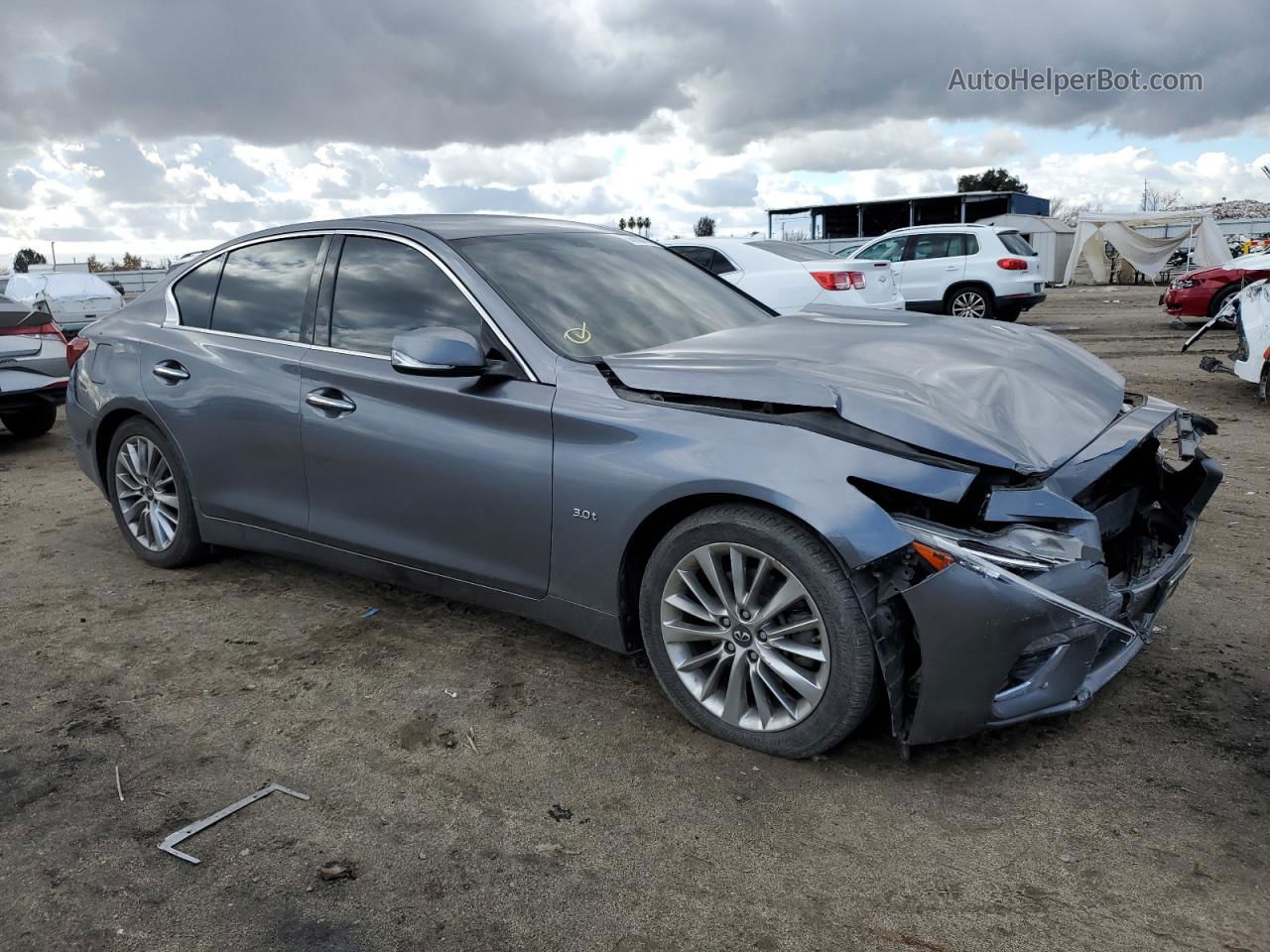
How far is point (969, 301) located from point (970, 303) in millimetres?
40

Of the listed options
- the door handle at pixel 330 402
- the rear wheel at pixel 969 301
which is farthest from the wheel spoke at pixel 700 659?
the rear wheel at pixel 969 301

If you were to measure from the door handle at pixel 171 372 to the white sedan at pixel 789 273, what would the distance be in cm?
617

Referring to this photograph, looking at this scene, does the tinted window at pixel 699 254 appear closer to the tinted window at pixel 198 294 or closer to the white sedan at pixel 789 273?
the white sedan at pixel 789 273

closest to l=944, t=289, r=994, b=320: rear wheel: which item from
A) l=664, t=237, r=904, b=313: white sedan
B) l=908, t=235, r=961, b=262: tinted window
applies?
l=908, t=235, r=961, b=262: tinted window

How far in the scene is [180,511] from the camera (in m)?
4.83

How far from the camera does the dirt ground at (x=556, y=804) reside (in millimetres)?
2432

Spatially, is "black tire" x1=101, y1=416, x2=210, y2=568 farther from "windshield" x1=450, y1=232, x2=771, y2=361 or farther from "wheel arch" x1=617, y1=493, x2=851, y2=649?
"wheel arch" x1=617, y1=493, x2=851, y2=649

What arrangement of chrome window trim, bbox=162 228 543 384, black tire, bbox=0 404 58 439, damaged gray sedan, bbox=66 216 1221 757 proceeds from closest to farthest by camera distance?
1. damaged gray sedan, bbox=66 216 1221 757
2. chrome window trim, bbox=162 228 543 384
3. black tire, bbox=0 404 58 439

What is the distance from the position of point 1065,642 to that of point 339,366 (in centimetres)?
277

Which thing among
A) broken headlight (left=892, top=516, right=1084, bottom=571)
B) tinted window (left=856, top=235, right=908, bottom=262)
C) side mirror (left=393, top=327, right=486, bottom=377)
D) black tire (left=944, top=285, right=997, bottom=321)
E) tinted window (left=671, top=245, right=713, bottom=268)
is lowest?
broken headlight (left=892, top=516, right=1084, bottom=571)

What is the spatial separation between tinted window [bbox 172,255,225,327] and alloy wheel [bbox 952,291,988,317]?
14.0 meters

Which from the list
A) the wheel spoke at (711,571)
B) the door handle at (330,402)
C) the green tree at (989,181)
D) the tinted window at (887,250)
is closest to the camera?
the wheel spoke at (711,571)

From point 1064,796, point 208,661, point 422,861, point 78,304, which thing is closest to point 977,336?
point 1064,796

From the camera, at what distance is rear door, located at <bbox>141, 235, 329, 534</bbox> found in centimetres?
423
